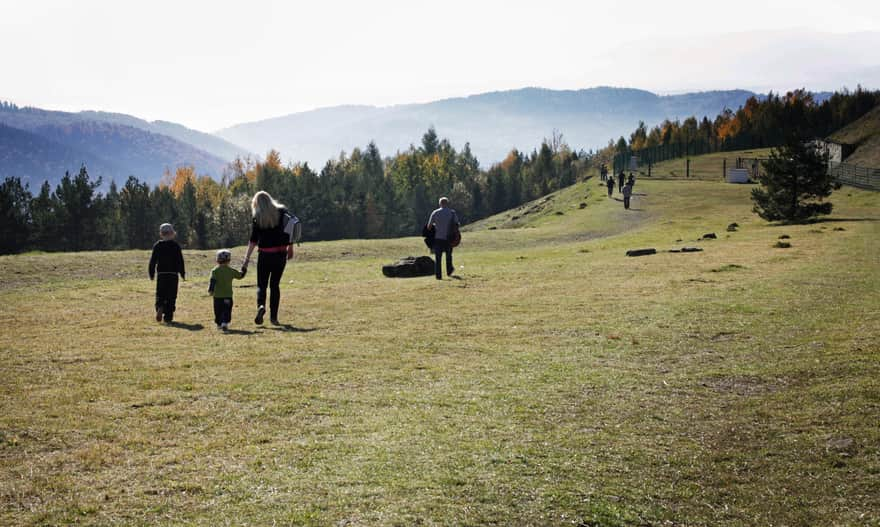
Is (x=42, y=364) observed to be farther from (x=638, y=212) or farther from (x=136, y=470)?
(x=638, y=212)

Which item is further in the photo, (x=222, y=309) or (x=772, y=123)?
(x=772, y=123)

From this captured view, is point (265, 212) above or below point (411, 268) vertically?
above

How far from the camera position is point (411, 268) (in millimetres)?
29312

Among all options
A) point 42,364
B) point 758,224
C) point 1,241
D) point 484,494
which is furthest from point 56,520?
point 1,241

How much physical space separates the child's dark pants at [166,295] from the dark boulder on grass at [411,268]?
1211 centimetres

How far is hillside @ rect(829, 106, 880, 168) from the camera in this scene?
106512mm

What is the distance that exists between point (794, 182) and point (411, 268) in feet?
98.9

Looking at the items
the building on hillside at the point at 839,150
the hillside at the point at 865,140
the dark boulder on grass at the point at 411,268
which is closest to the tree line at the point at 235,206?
the hillside at the point at 865,140

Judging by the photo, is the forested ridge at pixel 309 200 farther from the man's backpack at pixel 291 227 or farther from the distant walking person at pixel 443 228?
the man's backpack at pixel 291 227

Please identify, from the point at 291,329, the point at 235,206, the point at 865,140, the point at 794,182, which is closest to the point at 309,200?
the point at 235,206

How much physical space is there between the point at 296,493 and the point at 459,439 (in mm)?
2297

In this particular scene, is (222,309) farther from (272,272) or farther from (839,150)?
(839,150)

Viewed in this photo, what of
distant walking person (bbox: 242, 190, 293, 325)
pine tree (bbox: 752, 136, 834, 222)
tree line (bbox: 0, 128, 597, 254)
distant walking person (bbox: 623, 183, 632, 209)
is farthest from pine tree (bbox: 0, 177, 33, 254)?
distant walking person (bbox: 242, 190, 293, 325)

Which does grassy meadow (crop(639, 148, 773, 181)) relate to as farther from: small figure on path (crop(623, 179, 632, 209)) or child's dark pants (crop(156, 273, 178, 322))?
child's dark pants (crop(156, 273, 178, 322))
